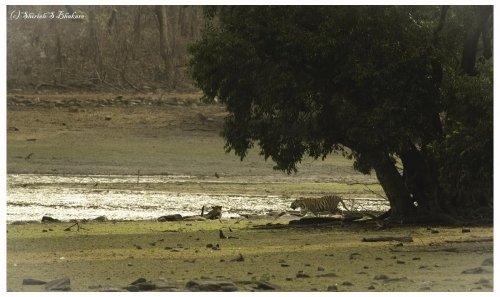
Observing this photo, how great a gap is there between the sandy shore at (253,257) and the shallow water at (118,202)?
3321 millimetres

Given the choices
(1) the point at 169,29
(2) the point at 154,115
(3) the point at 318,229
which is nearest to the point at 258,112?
(3) the point at 318,229

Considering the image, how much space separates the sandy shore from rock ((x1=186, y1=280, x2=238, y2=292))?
0.44 ft

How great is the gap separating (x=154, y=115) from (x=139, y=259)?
26.0 m

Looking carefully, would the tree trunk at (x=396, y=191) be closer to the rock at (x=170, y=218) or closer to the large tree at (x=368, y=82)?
the large tree at (x=368, y=82)

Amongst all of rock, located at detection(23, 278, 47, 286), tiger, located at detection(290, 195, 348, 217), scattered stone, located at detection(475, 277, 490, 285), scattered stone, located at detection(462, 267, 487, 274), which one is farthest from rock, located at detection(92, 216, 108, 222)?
scattered stone, located at detection(475, 277, 490, 285)

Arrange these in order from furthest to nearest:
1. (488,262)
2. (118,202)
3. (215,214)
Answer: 1. (118,202)
2. (215,214)
3. (488,262)

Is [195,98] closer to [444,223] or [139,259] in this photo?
[444,223]

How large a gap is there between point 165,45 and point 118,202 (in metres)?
21.0

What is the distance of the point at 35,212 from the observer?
2700 cm

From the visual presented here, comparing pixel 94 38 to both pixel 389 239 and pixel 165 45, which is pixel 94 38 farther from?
pixel 389 239

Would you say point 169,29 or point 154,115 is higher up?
point 169,29

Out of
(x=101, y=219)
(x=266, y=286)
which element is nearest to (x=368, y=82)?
(x=101, y=219)

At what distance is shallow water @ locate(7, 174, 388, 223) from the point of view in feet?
88.6

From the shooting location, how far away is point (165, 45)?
4953 cm
